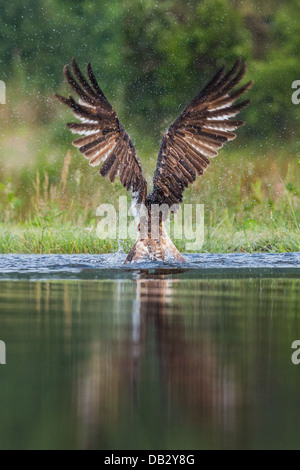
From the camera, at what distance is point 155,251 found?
918 centimetres

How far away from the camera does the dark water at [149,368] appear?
288 cm

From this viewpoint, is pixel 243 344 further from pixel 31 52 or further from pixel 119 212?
pixel 31 52

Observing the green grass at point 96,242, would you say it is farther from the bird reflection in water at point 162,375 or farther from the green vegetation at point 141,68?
the bird reflection in water at point 162,375

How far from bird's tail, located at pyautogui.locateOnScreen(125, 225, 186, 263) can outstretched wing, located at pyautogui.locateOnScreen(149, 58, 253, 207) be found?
411mm

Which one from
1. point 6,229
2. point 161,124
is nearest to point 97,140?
point 6,229

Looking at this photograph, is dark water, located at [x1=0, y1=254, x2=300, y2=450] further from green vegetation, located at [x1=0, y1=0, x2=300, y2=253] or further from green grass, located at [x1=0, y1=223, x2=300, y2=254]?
green vegetation, located at [x1=0, y1=0, x2=300, y2=253]

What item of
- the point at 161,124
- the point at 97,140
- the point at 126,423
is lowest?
the point at 126,423

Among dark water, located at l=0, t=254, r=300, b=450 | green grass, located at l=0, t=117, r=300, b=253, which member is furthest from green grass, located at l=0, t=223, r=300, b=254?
dark water, located at l=0, t=254, r=300, b=450

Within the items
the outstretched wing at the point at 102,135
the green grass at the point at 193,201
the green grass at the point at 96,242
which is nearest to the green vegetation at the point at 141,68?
the green grass at the point at 193,201

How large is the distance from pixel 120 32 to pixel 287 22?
305 centimetres

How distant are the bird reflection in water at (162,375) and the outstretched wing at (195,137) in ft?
12.9

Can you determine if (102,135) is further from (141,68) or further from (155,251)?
(141,68)

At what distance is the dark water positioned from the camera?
2885 millimetres

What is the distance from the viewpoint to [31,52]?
18.8 m
